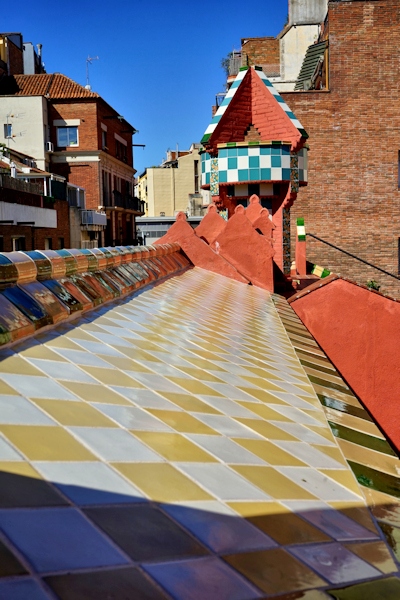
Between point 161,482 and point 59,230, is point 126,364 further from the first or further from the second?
point 59,230

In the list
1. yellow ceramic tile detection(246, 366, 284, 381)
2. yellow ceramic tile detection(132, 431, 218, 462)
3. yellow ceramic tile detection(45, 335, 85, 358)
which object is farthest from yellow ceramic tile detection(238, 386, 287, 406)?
yellow ceramic tile detection(132, 431, 218, 462)

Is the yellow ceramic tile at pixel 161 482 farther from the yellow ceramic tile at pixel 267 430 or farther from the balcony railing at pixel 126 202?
the balcony railing at pixel 126 202

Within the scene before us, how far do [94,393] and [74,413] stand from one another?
0.92 feet

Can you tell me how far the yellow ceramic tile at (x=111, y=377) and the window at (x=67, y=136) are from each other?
38.3 meters

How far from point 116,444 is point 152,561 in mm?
589

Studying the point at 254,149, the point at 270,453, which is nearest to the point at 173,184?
the point at 254,149

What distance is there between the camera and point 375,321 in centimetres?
574

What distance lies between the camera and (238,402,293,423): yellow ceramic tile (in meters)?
2.79

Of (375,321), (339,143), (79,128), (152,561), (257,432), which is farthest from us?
(79,128)

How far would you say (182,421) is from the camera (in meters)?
2.38

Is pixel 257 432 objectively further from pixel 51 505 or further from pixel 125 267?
pixel 125 267

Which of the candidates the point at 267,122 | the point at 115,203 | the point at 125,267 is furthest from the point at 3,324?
the point at 115,203

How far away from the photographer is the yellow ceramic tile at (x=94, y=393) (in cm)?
232

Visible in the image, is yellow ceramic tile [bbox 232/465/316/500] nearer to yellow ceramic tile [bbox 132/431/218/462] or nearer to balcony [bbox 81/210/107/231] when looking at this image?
yellow ceramic tile [bbox 132/431/218/462]
